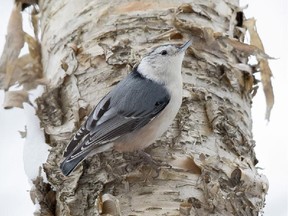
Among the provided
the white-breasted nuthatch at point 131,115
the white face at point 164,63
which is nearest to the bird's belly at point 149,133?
the white-breasted nuthatch at point 131,115

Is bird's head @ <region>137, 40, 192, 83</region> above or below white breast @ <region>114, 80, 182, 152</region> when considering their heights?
above

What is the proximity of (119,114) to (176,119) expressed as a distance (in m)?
0.13

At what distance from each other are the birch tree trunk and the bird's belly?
2 cm

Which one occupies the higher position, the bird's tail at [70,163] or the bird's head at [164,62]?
the bird's head at [164,62]

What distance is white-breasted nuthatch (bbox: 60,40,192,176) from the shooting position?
5.69ft

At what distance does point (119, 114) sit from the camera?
1.80 metres

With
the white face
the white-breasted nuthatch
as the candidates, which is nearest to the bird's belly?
the white-breasted nuthatch

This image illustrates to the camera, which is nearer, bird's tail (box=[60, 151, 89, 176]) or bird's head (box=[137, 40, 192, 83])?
bird's tail (box=[60, 151, 89, 176])

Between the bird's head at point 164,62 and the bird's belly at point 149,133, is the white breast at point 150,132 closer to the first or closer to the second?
the bird's belly at point 149,133

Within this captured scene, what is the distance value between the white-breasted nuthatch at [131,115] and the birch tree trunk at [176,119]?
0.03 metres

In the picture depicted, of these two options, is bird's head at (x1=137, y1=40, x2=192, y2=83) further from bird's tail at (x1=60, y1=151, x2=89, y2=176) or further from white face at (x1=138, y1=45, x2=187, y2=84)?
bird's tail at (x1=60, y1=151, x2=89, y2=176)

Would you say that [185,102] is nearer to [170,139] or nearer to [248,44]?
[170,139]

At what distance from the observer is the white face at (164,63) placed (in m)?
1.86

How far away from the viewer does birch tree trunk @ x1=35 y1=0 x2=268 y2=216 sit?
1.70 metres
